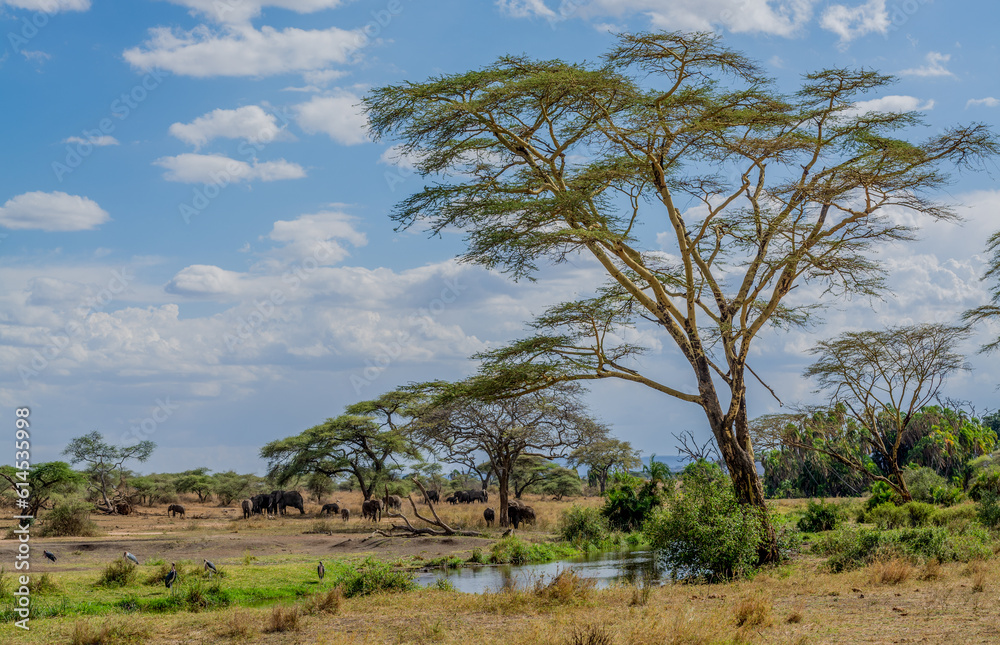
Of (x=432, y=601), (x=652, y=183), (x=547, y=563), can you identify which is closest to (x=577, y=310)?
(x=652, y=183)

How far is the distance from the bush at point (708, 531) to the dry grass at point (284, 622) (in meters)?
7.13

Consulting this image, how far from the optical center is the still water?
48.8 feet

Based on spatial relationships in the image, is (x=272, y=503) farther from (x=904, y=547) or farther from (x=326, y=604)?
(x=904, y=547)

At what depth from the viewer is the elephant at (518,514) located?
93.9ft

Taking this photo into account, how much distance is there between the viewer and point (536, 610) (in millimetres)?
10766

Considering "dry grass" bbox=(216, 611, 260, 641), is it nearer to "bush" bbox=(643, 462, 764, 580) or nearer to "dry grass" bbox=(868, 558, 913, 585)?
"bush" bbox=(643, 462, 764, 580)

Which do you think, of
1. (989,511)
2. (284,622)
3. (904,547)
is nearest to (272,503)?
(284,622)

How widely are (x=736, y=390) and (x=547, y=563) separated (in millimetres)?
7607

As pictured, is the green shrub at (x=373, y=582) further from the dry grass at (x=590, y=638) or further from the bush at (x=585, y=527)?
the bush at (x=585, y=527)

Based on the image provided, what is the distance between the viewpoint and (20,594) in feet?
40.8

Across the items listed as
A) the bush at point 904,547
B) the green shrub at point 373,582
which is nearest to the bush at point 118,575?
the green shrub at point 373,582

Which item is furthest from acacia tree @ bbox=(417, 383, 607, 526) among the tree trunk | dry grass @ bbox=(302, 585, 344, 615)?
dry grass @ bbox=(302, 585, 344, 615)

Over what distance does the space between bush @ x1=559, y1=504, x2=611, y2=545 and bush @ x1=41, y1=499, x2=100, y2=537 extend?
1577cm

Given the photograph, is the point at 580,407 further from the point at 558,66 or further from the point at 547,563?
the point at 558,66
